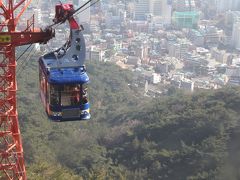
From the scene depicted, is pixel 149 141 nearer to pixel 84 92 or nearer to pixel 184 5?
pixel 84 92

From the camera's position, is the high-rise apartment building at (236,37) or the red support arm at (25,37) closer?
the red support arm at (25,37)

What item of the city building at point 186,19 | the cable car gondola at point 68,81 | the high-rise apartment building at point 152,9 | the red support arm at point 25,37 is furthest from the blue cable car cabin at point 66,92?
the high-rise apartment building at point 152,9

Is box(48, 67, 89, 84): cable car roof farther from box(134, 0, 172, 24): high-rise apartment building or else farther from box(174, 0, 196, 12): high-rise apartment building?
box(174, 0, 196, 12): high-rise apartment building

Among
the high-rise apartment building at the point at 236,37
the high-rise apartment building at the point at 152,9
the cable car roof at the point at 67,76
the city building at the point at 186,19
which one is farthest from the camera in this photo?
the high-rise apartment building at the point at 152,9

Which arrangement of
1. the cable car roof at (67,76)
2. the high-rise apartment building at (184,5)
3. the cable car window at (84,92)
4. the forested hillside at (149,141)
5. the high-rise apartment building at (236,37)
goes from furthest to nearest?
the high-rise apartment building at (184,5), the high-rise apartment building at (236,37), the forested hillside at (149,141), the cable car window at (84,92), the cable car roof at (67,76)

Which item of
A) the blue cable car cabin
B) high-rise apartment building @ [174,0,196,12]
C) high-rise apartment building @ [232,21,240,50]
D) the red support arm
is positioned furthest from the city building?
the blue cable car cabin

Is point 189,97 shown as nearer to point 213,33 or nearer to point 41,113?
point 41,113

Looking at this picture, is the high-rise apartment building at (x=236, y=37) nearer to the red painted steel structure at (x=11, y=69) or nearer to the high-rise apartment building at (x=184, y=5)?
the high-rise apartment building at (x=184, y=5)
